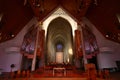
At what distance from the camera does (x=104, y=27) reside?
7.88 metres

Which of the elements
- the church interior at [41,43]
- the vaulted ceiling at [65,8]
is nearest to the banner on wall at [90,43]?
the church interior at [41,43]

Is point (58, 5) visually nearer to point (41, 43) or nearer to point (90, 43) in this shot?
point (41, 43)

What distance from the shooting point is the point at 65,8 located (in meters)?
9.06

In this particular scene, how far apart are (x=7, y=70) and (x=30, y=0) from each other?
5.41 m

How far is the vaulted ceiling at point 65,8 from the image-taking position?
6.09 m

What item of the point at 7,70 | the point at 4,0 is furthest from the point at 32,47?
the point at 4,0

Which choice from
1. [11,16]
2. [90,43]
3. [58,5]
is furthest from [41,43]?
[90,43]

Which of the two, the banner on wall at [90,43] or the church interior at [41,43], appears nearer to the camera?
the church interior at [41,43]

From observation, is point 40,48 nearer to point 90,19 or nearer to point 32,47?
point 32,47

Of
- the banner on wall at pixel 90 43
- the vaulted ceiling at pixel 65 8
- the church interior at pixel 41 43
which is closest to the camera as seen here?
the vaulted ceiling at pixel 65 8

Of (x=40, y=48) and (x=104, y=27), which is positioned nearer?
(x=104, y=27)

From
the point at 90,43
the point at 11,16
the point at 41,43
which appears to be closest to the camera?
the point at 11,16

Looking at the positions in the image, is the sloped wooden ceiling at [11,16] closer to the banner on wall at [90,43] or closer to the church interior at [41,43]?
the church interior at [41,43]

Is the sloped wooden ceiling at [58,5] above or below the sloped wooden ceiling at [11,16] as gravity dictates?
above
